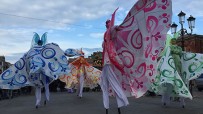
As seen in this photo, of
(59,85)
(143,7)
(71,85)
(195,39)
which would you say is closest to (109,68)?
(143,7)

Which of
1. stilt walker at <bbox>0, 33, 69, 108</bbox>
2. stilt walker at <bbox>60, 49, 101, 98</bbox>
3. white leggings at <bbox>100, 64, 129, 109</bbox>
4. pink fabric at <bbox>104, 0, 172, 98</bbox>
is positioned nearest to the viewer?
pink fabric at <bbox>104, 0, 172, 98</bbox>

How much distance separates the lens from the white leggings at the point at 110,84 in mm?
8414

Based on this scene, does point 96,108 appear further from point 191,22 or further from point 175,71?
point 191,22

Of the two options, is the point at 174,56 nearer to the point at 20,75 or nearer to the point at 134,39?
the point at 134,39

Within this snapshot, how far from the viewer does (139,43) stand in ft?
27.8

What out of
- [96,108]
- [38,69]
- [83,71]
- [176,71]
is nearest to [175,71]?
[176,71]

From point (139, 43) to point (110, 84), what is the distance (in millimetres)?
1176

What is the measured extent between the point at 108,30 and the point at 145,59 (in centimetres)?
114

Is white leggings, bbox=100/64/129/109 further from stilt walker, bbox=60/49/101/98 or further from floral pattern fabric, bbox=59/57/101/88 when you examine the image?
floral pattern fabric, bbox=59/57/101/88

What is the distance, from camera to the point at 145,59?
8375 millimetres

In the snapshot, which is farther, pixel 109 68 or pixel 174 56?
pixel 174 56

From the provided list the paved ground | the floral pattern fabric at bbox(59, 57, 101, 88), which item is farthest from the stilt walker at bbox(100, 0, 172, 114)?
the floral pattern fabric at bbox(59, 57, 101, 88)

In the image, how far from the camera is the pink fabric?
818cm

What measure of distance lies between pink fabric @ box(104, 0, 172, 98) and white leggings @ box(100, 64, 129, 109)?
7.0 inches
